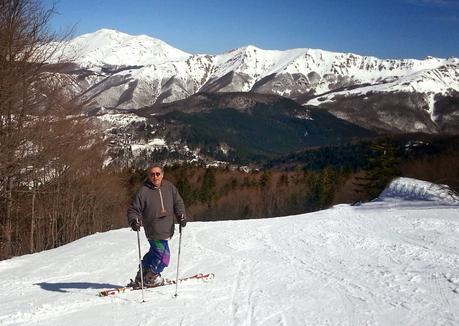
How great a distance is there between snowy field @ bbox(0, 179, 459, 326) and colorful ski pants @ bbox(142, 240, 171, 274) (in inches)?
18.3

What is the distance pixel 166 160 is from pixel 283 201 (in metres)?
95.8

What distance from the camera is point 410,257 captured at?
37.4ft

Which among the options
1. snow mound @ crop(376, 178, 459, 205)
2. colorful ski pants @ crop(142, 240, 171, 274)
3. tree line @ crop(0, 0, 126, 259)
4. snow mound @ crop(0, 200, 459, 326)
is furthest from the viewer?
snow mound @ crop(376, 178, 459, 205)

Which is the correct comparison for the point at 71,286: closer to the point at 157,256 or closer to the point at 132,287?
the point at 132,287

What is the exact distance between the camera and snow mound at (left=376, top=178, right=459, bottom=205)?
26234mm

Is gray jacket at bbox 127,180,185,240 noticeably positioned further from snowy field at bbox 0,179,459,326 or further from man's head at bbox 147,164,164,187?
snowy field at bbox 0,179,459,326

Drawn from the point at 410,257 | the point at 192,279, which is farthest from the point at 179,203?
the point at 410,257

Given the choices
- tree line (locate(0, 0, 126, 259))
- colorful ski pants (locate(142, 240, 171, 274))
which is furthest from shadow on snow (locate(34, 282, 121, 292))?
tree line (locate(0, 0, 126, 259))

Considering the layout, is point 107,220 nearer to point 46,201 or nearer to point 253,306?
point 46,201

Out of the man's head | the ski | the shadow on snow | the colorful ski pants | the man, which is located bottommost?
the shadow on snow

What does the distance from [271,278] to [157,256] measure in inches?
93.4

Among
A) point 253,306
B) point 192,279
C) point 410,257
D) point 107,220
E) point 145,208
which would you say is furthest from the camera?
point 107,220

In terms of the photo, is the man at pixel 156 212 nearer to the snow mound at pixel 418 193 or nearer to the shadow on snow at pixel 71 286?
the shadow on snow at pixel 71 286

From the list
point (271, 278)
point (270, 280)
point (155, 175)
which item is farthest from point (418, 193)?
point (155, 175)
